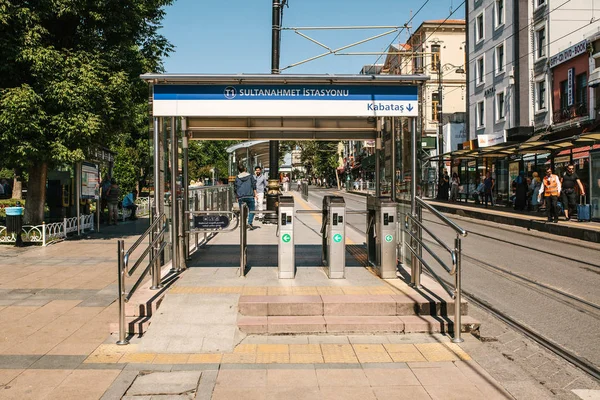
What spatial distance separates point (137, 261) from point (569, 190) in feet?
53.7

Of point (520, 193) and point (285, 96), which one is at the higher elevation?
point (285, 96)

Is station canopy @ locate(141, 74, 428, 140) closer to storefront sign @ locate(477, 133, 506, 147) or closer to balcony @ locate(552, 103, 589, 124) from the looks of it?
balcony @ locate(552, 103, 589, 124)

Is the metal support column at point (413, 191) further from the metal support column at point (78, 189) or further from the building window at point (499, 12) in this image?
the building window at point (499, 12)

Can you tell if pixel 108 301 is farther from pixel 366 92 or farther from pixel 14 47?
pixel 14 47

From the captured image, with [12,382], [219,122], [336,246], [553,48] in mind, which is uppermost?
[553,48]

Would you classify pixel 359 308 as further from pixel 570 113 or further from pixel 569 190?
pixel 570 113

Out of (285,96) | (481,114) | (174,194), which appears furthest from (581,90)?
(174,194)

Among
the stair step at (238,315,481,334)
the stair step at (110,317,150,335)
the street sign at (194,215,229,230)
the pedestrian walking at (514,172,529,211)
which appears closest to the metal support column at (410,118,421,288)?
the stair step at (238,315,481,334)

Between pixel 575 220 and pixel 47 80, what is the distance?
16.9 metres

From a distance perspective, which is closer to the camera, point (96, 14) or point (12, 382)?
point (12, 382)

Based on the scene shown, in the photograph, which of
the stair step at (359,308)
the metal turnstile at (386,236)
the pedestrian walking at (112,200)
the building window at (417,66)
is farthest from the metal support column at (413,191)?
the pedestrian walking at (112,200)

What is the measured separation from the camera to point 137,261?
263 inches

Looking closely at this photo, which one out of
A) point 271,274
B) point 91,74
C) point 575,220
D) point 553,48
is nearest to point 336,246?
point 271,274

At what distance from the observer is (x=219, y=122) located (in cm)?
971
